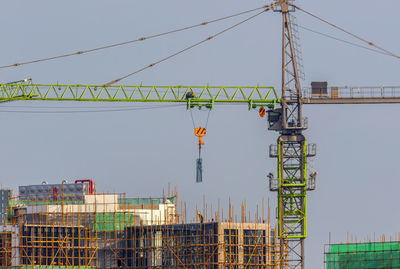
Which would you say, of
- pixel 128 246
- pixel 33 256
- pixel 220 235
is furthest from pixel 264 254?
pixel 33 256

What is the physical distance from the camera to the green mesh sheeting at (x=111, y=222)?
194 m

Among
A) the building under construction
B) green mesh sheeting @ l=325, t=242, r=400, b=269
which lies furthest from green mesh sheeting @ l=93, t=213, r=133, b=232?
green mesh sheeting @ l=325, t=242, r=400, b=269

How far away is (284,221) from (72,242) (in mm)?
34217

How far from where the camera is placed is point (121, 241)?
190750mm

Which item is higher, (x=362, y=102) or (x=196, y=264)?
(x=362, y=102)

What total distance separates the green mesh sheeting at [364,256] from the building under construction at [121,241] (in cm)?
1102

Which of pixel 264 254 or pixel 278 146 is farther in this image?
pixel 278 146

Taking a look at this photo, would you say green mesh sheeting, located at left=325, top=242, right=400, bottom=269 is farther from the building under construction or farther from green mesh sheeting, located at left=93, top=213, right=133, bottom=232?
green mesh sheeting, located at left=93, top=213, right=133, bottom=232

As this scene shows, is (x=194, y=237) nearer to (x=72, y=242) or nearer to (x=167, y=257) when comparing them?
(x=167, y=257)

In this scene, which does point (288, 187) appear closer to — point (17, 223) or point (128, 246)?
point (128, 246)

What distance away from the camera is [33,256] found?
609 ft

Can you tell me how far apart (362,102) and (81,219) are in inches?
1944

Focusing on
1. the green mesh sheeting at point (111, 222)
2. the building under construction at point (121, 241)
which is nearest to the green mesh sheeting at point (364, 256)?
the building under construction at point (121, 241)

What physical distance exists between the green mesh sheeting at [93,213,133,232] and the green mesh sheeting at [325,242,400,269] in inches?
1408
